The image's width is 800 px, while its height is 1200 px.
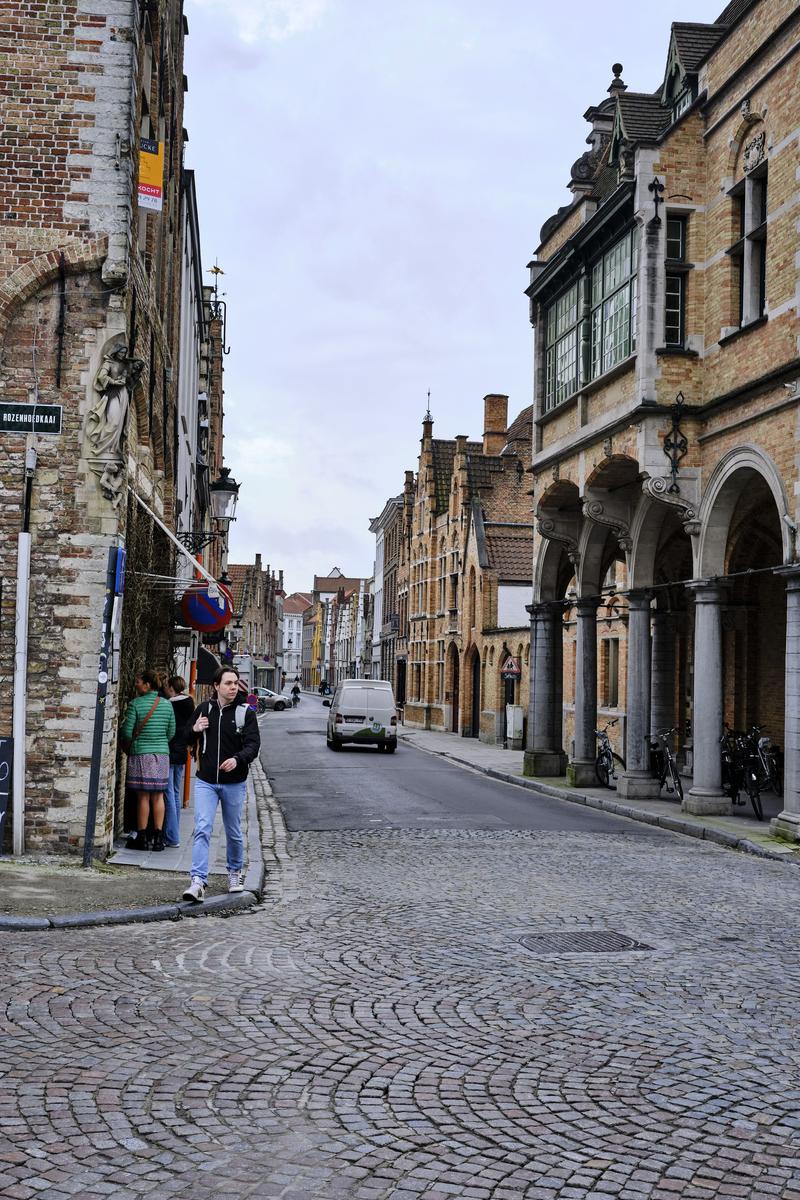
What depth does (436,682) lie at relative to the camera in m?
51.0

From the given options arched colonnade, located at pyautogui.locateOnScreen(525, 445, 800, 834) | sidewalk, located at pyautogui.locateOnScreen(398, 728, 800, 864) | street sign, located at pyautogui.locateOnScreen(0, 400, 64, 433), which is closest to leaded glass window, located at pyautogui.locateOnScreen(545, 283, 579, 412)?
arched colonnade, located at pyautogui.locateOnScreen(525, 445, 800, 834)

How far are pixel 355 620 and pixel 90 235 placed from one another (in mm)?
101024

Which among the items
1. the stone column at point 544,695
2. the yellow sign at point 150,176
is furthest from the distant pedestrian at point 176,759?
the stone column at point 544,695

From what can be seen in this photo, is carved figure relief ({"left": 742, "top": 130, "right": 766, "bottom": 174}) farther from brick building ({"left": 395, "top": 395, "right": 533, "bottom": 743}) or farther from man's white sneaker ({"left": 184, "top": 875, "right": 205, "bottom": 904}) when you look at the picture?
brick building ({"left": 395, "top": 395, "right": 533, "bottom": 743})

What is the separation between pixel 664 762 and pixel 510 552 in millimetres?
24322

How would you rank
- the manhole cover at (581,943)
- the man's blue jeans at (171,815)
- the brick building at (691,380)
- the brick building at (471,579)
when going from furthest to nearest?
the brick building at (471,579), the brick building at (691,380), the man's blue jeans at (171,815), the manhole cover at (581,943)

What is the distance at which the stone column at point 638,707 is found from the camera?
1866 centimetres

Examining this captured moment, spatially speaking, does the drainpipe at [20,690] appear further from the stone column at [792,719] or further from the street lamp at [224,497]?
the street lamp at [224,497]

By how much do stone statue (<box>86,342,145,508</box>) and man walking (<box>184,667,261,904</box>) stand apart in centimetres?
225

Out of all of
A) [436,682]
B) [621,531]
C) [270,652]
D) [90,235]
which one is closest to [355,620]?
[270,652]

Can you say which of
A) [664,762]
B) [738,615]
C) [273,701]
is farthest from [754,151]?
[273,701]

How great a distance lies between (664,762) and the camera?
1958 cm

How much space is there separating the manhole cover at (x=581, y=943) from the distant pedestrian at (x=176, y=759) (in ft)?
15.9

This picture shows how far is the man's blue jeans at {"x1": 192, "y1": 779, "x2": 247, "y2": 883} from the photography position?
866 centimetres
